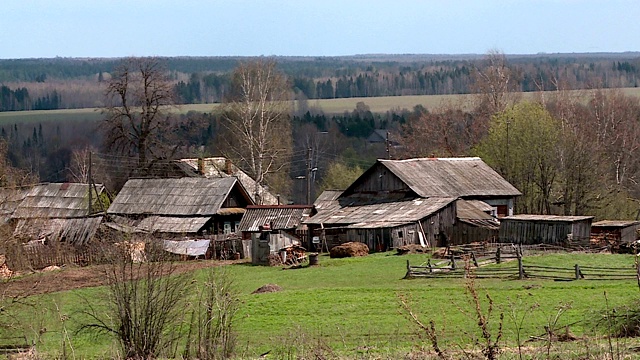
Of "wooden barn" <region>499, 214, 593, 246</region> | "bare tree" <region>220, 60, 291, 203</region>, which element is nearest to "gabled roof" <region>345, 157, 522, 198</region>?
"wooden barn" <region>499, 214, 593, 246</region>

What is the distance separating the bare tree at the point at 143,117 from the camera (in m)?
64.0

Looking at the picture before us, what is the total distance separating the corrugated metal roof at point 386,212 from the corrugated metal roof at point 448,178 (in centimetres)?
159

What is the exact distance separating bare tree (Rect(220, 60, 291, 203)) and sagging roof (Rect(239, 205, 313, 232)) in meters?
12.9

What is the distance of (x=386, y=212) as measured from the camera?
168ft

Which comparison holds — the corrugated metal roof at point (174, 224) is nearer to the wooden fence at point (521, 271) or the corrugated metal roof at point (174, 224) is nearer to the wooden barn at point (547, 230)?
the wooden barn at point (547, 230)

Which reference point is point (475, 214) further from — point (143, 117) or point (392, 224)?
point (143, 117)

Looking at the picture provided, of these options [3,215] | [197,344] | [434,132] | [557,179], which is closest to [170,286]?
[197,344]

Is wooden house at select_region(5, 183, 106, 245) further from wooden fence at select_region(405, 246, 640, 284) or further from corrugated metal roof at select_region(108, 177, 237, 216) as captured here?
wooden fence at select_region(405, 246, 640, 284)

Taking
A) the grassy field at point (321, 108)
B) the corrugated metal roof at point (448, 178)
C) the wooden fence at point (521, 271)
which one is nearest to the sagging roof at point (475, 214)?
the corrugated metal roof at point (448, 178)

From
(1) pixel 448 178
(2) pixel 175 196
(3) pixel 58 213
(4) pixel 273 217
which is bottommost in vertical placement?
(3) pixel 58 213

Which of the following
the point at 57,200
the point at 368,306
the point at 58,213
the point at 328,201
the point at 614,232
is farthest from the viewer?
the point at 57,200

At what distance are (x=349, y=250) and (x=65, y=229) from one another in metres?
17.4

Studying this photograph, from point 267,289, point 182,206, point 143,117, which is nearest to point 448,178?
point 182,206

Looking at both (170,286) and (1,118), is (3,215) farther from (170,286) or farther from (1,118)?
(1,118)
